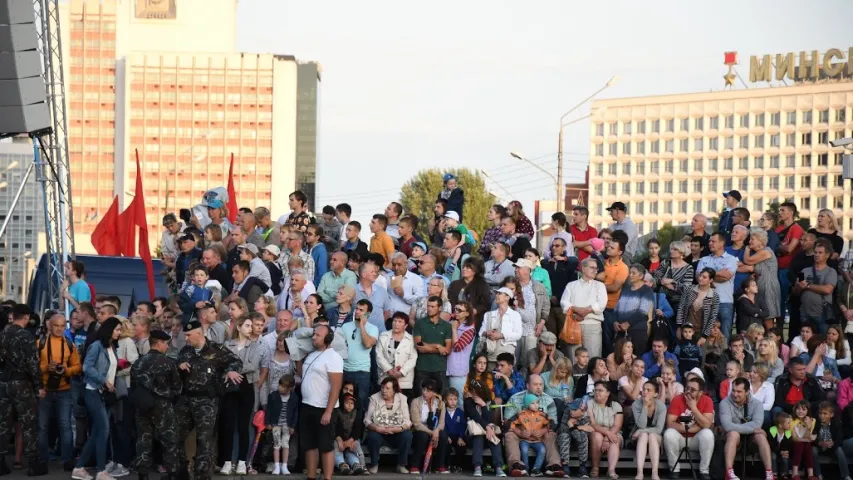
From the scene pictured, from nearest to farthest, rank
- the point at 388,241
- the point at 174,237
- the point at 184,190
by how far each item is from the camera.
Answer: the point at 388,241 → the point at 174,237 → the point at 184,190

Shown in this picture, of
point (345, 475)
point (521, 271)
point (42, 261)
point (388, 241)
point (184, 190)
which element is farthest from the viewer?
point (184, 190)

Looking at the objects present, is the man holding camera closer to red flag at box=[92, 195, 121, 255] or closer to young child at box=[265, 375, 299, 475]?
young child at box=[265, 375, 299, 475]

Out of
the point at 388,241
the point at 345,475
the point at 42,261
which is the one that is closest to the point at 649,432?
the point at 345,475

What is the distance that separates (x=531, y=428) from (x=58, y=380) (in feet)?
17.2

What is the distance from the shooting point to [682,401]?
15438mm

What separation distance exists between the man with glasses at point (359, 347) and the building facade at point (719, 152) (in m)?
122

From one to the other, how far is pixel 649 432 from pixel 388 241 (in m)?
4.82

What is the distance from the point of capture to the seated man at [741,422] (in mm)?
15289

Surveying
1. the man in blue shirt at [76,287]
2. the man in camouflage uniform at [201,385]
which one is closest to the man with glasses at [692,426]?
the man in camouflage uniform at [201,385]

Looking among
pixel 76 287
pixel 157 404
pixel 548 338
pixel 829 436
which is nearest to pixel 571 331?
A: pixel 548 338

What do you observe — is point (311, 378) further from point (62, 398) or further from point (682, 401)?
point (682, 401)

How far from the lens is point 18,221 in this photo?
127500mm

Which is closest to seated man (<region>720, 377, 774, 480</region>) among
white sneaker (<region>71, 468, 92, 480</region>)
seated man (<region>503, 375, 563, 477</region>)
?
seated man (<region>503, 375, 563, 477</region>)

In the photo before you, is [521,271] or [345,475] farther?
[521,271]
